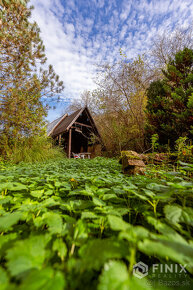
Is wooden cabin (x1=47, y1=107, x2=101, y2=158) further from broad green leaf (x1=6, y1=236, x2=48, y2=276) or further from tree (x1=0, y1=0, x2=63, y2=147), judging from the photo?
broad green leaf (x1=6, y1=236, x2=48, y2=276)

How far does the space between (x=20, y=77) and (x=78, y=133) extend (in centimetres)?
741

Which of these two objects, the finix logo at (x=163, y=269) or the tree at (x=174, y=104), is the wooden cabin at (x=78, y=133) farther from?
the finix logo at (x=163, y=269)

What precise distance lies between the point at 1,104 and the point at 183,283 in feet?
21.4

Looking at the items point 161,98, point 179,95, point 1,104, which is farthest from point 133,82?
point 1,104

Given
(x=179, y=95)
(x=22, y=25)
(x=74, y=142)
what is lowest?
(x=74, y=142)

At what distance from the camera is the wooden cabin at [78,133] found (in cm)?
979

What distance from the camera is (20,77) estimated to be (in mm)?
5348

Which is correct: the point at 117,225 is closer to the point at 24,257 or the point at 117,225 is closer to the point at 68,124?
the point at 24,257

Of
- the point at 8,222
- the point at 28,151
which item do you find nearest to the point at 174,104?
the point at 8,222

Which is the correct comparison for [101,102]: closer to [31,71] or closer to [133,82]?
[133,82]

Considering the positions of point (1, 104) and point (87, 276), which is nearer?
point (87, 276)

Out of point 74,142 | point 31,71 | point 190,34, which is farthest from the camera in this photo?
point 74,142

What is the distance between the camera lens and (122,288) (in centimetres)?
34

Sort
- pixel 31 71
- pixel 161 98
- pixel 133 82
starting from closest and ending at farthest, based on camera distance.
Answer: pixel 161 98 → pixel 31 71 → pixel 133 82
